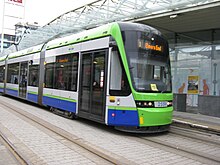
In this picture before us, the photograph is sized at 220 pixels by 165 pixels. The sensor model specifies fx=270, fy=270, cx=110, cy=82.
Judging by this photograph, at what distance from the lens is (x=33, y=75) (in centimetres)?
1419

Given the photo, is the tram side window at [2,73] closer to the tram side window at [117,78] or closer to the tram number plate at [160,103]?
the tram side window at [117,78]

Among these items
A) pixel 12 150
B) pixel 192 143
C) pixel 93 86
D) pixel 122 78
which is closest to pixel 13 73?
pixel 93 86

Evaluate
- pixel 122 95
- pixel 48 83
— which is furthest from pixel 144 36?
pixel 48 83

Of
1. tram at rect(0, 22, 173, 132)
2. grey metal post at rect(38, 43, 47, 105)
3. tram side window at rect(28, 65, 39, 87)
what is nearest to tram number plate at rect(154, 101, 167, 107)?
tram at rect(0, 22, 173, 132)

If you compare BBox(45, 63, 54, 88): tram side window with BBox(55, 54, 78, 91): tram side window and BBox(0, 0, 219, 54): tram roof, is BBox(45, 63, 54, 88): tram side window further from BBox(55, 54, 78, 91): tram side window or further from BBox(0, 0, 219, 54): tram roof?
BBox(0, 0, 219, 54): tram roof

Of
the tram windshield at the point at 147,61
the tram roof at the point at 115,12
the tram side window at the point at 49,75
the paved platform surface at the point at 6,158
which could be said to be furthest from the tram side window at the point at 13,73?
the paved platform surface at the point at 6,158

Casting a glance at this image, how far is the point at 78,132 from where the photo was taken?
8.04 m

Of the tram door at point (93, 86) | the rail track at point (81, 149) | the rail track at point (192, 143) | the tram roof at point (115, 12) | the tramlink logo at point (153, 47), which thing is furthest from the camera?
the tram roof at point (115, 12)

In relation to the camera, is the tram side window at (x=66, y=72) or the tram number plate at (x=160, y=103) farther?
the tram side window at (x=66, y=72)

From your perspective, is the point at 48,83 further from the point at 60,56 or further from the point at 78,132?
the point at 78,132

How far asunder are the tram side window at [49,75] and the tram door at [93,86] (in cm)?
298

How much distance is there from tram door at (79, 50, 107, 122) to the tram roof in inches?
181

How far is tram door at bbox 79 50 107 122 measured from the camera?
26.9 ft

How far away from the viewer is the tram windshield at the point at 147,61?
25.3ft
